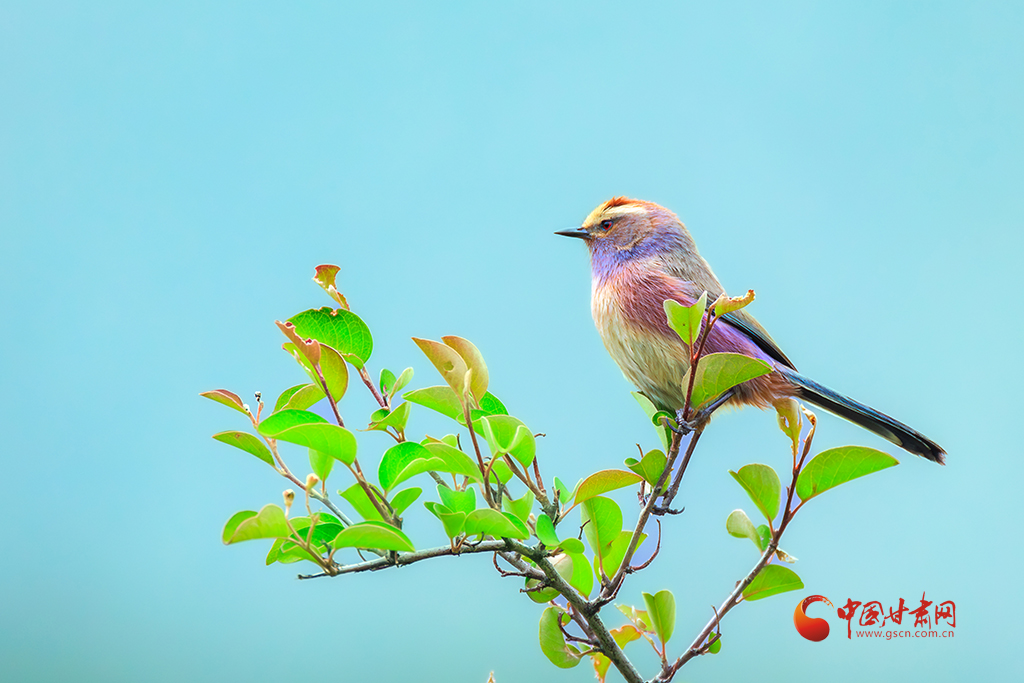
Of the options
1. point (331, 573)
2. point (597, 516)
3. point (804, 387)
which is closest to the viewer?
point (331, 573)

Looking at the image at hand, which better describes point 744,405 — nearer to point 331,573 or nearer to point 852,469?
point 852,469

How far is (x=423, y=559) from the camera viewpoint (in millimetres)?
805

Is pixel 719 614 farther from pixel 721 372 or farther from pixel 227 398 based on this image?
pixel 227 398

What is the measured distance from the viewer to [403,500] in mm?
862

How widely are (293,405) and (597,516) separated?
42 cm

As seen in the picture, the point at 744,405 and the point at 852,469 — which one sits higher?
the point at 744,405

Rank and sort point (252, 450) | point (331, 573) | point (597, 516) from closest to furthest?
1. point (331, 573)
2. point (252, 450)
3. point (597, 516)

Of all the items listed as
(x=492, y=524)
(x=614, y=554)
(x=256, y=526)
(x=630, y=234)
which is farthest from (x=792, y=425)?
(x=630, y=234)

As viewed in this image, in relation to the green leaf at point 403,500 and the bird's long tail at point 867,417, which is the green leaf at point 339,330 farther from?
the bird's long tail at point 867,417

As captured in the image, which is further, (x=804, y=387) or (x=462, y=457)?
(x=804, y=387)

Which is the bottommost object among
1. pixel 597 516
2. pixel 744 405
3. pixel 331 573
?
pixel 331 573

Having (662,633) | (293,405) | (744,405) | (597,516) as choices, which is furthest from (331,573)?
(744,405)

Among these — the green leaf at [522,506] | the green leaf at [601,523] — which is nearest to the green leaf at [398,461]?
the green leaf at [522,506]

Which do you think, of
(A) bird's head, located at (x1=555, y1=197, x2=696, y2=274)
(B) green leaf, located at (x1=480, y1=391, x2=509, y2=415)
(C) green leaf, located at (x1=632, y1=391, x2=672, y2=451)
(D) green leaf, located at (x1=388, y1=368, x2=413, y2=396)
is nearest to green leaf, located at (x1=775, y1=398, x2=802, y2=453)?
(C) green leaf, located at (x1=632, y1=391, x2=672, y2=451)
